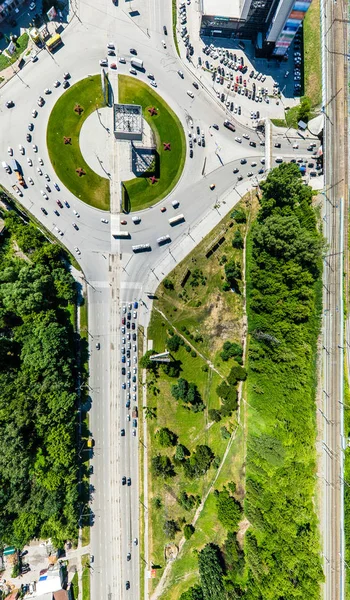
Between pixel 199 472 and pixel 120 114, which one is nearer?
pixel 120 114

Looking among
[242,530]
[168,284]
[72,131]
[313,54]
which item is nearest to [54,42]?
[72,131]

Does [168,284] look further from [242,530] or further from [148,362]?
[242,530]

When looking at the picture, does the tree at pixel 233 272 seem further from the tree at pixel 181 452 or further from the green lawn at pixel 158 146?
the tree at pixel 181 452

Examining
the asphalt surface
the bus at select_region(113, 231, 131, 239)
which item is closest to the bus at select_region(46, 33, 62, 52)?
the asphalt surface

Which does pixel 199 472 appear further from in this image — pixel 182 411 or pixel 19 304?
pixel 19 304

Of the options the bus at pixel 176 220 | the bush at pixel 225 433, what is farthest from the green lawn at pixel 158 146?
the bush at pixel 225 433

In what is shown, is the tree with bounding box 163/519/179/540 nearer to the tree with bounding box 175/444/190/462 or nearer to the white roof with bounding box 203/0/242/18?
the tree with bounding box 175/444/190/462

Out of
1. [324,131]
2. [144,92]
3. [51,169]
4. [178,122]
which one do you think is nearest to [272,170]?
[324,131]
